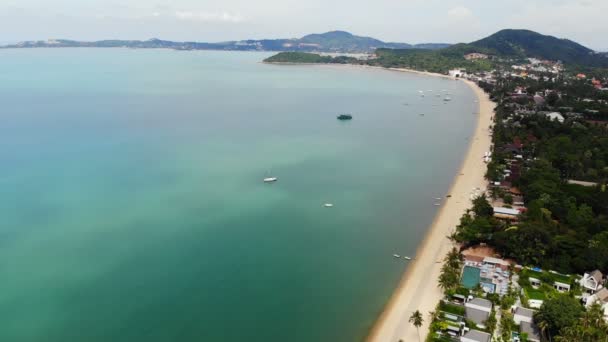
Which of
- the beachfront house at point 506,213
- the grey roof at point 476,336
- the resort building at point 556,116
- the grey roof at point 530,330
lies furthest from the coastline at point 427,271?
the resort building at point 556,116

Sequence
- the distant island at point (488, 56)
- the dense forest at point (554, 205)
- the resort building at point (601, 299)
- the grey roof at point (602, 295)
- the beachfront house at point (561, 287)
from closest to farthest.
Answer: the resort building at point (601, 299)
the grey roof at point (602, 295)
the beachfront house at point (561, 287)
the dense forest at point (554, 205)
the distant island at point (488, 56)

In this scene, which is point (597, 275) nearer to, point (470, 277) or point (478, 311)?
point (470, 277)

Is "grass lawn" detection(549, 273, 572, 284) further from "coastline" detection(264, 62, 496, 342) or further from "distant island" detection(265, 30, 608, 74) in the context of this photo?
"distant island" detection(265, 30, 608, 74)

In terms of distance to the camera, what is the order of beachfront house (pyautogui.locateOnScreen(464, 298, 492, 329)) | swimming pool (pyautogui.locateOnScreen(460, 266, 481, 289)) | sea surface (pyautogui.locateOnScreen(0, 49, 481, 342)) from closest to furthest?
1. beachfront house (pyautogui.locateOnScreen(464, 298, 492, 329))
2. sea surface (pyautogui.locateOnScreen(0, 49, 481, 342))
3. swimming pool (pyautogui.locateOnScreen(460, 266, 481, 289))

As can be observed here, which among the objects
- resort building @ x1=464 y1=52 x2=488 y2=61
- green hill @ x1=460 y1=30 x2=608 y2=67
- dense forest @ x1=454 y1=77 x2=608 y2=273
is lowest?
dense forest @ x1=454 y1=77 x2=608 y2=273

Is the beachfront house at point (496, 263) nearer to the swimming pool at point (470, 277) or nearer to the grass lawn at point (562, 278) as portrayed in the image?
the swimming pool at point (470, 277)

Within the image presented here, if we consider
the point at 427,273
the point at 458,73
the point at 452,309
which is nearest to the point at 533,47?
the point at 458,73

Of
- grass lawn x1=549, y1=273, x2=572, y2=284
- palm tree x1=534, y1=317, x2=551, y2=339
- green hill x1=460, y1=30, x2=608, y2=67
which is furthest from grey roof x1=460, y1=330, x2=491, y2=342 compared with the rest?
green hill x1=460, y1=30, x2=608, y2=67
